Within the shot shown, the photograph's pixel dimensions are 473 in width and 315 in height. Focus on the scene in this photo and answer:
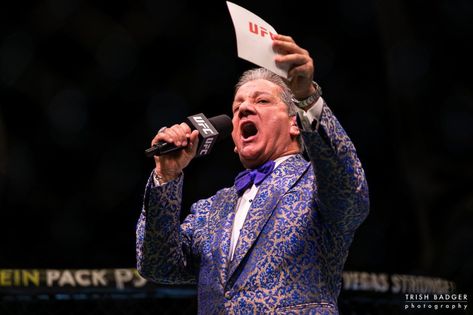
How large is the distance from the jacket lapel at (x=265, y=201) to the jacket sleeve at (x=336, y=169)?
0.16 m

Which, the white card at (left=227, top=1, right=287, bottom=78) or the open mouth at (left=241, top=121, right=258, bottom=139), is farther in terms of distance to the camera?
the open mouth at (left=241, top=121, right=258, bottom=139)

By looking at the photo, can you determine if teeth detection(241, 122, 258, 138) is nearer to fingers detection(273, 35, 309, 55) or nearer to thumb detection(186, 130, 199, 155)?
thumb detection(186, 130, 199, 155)

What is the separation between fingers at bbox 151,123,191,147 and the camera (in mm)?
1770

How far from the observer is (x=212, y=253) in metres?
1.88

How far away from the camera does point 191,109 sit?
2791 mm

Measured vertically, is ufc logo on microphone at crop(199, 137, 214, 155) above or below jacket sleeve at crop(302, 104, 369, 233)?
above

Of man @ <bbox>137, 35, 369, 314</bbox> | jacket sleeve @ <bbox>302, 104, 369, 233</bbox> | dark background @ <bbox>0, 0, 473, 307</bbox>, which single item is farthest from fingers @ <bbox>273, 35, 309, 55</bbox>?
dark background @ <bbox>0, 0, 473, 307</bbox>

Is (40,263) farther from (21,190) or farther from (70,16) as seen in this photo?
(70,16)

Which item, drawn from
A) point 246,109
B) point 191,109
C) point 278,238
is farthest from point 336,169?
point 191,109

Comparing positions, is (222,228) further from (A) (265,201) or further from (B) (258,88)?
(B) (258,88)

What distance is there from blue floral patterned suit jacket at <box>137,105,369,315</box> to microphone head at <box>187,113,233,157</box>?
114 mm

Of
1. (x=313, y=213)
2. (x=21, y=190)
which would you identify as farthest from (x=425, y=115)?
(x=21, y=190)

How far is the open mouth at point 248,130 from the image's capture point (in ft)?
6.78

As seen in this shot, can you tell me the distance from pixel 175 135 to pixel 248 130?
1.12 ft
